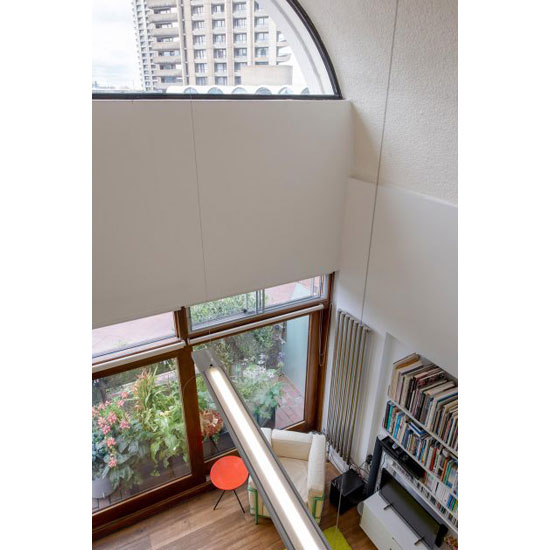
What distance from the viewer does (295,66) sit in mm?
3713

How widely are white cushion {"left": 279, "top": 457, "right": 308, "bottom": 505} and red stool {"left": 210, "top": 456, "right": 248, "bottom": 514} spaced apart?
465 mm

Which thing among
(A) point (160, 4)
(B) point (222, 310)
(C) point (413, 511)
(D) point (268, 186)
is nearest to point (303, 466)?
(C) point (413, 511)

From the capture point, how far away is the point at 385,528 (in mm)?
3768

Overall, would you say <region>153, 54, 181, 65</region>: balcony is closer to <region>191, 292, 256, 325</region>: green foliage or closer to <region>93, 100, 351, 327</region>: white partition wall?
<region>93, 100, 351, 327</region>: white partition wall

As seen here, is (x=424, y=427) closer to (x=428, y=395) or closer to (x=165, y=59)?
(x=428, y=395)

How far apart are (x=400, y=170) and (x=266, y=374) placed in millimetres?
2734

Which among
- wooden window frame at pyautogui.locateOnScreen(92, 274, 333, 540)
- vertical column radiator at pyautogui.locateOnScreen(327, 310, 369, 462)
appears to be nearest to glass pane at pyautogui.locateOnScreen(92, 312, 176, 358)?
wooden window frame at pyautogui.locateOnScreen(92, 274, 333, 540)

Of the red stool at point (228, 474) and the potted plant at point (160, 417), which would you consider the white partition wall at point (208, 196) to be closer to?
the potted plant at point (160, 417)

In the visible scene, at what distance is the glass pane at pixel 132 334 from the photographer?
11.7ft

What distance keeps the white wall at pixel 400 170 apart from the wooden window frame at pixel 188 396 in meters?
0.76

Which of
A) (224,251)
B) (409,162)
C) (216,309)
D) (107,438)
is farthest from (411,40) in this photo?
(107,438)

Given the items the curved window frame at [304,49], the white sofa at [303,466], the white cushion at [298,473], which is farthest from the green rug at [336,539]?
the curved window frame at [304,49]

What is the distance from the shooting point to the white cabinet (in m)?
3.61
